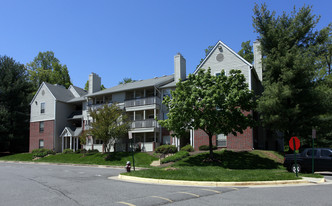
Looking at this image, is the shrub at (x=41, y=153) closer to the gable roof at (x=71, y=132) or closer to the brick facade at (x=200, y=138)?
the gable roof at (x=71, y=132)

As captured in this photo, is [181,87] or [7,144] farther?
[7,144]

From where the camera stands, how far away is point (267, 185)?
40.1 feet

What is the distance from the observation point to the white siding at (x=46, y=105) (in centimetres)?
4294

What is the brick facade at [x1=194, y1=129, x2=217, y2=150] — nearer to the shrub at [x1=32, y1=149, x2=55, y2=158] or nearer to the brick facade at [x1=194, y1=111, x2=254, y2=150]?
the brick facade at [x1=194, y1=111, x2=254, y2=150]

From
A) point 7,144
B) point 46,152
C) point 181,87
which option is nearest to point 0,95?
point 7,144

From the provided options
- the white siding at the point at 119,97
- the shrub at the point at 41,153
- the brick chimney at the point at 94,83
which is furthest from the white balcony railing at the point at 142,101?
the shrub at the point at 41,153

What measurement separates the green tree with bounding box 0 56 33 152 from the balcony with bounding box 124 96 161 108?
2136cm

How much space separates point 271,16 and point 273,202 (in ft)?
72.2

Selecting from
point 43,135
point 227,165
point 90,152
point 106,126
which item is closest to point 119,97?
point 90,152

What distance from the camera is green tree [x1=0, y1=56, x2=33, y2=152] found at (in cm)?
4480

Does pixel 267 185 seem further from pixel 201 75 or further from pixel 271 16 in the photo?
pixel 271 16

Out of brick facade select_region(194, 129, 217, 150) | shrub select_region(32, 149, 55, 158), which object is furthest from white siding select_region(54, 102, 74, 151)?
brick facade select_region(194, 129, 217, 150)

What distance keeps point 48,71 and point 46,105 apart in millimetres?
23053

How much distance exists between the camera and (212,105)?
2011 centimetres
